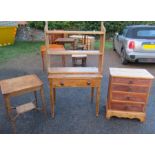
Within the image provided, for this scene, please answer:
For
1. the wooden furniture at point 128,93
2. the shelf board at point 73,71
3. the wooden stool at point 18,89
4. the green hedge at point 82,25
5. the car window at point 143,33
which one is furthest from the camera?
the green hedge at point 82,25

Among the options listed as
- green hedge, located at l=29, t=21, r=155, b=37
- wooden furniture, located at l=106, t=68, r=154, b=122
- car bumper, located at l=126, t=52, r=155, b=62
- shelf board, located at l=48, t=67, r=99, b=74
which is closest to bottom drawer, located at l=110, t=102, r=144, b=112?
wooden furniture, located at l=106, t=68, r=154, b=122

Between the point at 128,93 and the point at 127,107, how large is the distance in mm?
260

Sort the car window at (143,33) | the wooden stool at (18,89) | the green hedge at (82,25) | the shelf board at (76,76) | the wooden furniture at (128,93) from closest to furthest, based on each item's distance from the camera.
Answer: the wooden stool at (18,89) < the wooden furniture at (128,93) < the shelf board at (76,76) < the car window at (143,33) < the green hedge at (82,25)

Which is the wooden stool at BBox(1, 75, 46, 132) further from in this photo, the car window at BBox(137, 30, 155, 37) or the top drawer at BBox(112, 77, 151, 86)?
the car window at BBox(137, 30, 155, 37)

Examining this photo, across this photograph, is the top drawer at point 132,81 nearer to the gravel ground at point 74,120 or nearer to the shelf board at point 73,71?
the shelf board at point 73,71

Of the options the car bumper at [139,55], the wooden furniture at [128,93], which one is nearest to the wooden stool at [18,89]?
A: the wooden furniture at [128,93]

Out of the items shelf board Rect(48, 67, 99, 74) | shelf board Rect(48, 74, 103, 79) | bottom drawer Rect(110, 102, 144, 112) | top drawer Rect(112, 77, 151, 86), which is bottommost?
bottom drawer Rect(110, 102, 144, 112)

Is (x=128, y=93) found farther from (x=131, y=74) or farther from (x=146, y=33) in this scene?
(x=146, y=33)

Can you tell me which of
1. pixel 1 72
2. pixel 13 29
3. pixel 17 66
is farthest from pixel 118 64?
pixel 13 29

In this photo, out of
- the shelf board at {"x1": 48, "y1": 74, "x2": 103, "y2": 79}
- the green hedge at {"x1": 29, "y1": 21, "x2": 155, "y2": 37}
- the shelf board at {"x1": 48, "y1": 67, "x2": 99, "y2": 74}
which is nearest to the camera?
the shelf board at {"x1": 48, "y1": 74, "x2": 103, "y2": 79}

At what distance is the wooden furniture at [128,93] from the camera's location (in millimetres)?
2902

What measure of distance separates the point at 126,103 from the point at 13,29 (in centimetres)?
821

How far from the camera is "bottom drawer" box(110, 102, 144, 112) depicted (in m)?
3.07

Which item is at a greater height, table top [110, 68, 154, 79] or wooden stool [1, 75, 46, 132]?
table top [110, 68, 154, 79]
